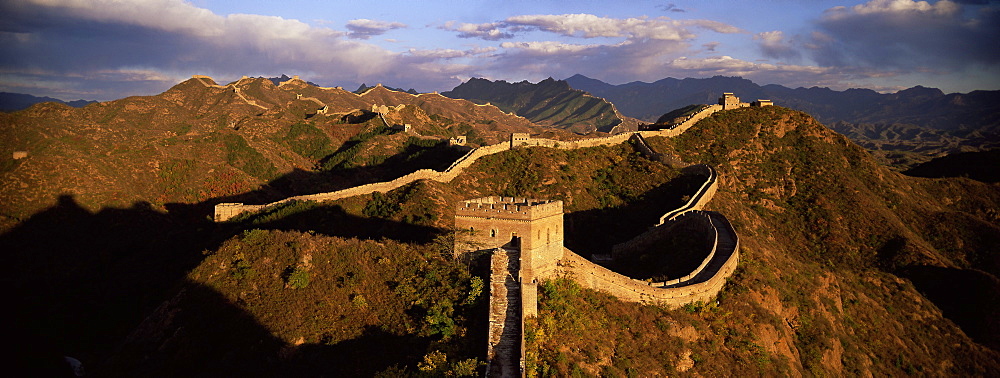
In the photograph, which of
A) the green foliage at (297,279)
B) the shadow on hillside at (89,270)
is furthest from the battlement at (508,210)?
the shadow on hillside at (89,270)

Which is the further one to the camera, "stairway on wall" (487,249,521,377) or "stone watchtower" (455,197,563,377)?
"stone watchtower" (455,197,563,377)

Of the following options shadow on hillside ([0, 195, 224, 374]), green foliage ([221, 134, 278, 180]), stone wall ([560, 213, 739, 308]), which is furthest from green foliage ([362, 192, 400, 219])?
green foliage ([221, 134, 278, 180])

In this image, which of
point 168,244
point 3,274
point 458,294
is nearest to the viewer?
point 458,294

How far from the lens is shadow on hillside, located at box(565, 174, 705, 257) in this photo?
51031 millimetres

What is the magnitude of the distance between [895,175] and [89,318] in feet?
229

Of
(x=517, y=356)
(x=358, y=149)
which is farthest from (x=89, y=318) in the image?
(x=358, y=149)

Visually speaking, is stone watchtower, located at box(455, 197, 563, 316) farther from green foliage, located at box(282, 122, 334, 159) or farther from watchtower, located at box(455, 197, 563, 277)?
green foliage, located at box(282, 122, 334, 159)

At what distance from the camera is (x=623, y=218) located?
183 feet

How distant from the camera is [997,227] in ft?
182

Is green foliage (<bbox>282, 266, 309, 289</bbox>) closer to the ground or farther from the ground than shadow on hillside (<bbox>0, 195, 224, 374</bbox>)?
farther from the ground

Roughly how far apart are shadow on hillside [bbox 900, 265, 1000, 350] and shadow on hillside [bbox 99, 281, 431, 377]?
39448 millimetres

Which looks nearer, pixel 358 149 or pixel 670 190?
pixel 670 190

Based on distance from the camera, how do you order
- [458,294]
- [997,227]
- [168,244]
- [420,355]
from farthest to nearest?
1. [997,227]
2. [168,244]
3. [458,294]
4. [420,355]

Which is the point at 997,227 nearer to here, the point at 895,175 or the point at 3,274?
the point at 895,175
